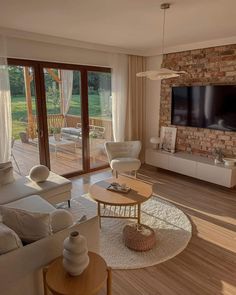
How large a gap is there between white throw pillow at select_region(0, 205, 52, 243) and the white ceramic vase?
29 centimetres

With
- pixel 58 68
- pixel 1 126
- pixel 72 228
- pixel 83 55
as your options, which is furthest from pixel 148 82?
pixel 72 228

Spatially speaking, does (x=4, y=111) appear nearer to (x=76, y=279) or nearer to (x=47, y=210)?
(x=47, y=210)

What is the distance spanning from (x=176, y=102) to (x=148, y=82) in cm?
99

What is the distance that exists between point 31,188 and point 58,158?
5.49 feet

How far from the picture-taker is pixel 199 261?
252 cm

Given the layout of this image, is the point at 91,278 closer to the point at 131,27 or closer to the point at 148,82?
the point at 131,27

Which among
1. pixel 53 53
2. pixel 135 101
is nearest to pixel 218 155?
pixel 135 101

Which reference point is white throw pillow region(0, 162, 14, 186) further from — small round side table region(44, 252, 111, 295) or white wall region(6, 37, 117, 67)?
small round side table region(44, 252, 111, 295)

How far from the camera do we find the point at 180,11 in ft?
9.19

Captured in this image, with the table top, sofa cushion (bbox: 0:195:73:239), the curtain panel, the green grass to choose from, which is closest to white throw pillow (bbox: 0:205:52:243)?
sofa cushion (bbox: 0:195:73:239)

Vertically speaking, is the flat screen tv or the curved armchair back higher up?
the flat screen tv

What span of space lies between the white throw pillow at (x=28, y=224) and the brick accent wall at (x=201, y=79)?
12.1 feet

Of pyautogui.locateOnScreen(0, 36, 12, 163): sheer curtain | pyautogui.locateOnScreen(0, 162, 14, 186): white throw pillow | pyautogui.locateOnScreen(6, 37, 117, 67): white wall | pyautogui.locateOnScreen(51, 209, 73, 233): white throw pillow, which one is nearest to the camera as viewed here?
pyautogui.locateOnScreen(51, 209, 73, 233): white throw pillow

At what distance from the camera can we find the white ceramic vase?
1.61 m
